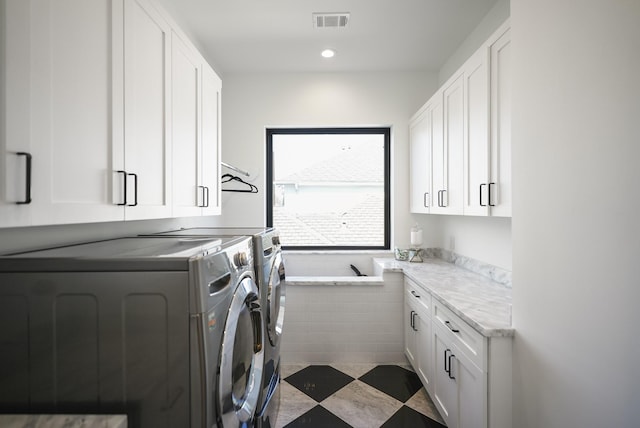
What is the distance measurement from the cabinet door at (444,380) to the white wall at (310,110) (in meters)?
1.43

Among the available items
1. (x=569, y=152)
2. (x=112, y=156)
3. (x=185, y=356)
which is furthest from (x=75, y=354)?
(x=569, y=152)

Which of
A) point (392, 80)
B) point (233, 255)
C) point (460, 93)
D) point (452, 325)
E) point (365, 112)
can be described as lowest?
point (452, 325)

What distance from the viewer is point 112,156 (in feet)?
3.59

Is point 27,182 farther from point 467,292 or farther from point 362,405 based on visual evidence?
point 362,405

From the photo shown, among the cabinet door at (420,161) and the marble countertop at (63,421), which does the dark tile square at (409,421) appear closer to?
the cabinet door at (420,161)

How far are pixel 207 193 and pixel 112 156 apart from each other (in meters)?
0.98

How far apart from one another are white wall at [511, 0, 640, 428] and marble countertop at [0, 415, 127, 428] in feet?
4.39

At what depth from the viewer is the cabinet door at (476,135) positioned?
69.8 inches

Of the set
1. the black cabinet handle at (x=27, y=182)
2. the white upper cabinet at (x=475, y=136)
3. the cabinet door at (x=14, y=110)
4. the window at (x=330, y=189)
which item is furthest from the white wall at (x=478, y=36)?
the black cabinet handle at (x=27, y=182)

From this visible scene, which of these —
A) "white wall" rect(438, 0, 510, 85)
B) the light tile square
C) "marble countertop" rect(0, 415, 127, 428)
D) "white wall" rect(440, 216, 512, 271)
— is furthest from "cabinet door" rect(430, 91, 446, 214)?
"marble countertop" rect(0, 415, 127, 428)

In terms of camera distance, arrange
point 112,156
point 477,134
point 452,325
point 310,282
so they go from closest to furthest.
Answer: point 112,156 < point 452,325 < point 477,134 < point 310,282

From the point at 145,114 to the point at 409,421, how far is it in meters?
2.26

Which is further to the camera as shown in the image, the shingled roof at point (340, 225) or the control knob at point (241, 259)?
the shingled roof at point (340, 225)

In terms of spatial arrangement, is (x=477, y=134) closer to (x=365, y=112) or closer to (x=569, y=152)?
(x=569, y=152)
